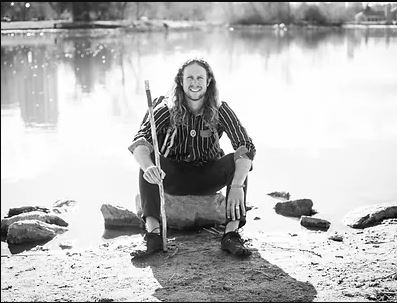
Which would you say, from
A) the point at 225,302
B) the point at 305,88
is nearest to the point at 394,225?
the point at 225,302

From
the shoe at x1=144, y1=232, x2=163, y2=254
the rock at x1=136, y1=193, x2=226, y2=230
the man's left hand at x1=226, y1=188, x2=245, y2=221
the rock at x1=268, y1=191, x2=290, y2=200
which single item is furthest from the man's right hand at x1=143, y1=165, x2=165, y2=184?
the rock at x1=268, y1=191, x2=290, y2=200

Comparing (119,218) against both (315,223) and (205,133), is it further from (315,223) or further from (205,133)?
(315,223)

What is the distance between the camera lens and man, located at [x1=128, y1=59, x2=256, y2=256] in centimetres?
468

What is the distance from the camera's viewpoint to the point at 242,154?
4766mm

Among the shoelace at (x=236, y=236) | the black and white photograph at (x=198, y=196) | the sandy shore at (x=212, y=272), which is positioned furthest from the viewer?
the shoelace at (x=236, y=236)

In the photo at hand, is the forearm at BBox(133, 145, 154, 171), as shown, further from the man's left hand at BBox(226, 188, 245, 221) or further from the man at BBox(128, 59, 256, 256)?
the man's left hand at BBox(226, 188, 245, 221)

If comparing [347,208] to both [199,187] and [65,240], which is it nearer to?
[199,187]

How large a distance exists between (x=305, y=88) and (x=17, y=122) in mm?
7067

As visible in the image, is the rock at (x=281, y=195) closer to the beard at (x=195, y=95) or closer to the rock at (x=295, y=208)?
the rock at (x=295, y=208)

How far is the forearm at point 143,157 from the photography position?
4688 millimetres

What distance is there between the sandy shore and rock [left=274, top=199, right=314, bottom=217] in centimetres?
101

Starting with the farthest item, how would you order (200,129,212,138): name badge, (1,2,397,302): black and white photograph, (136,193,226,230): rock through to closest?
(136,193,226,230): rock, (200,129,212,138): name badge, (1,2,397,302): black and white photograph

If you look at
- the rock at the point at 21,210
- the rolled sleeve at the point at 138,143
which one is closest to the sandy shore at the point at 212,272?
the rolled sleeve at the point at 138,143

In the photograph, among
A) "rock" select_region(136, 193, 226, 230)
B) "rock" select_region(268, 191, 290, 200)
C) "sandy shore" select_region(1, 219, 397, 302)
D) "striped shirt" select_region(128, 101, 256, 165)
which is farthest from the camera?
"rock" select_region(268, 191, 290, 200)
